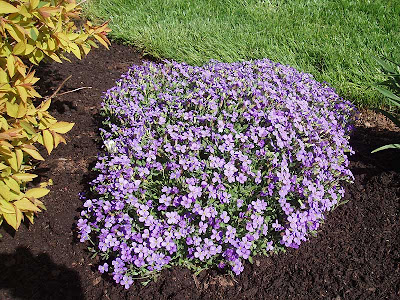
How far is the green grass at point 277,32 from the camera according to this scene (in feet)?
14.6

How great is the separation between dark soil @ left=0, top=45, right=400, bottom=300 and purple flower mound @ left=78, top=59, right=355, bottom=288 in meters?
0.10

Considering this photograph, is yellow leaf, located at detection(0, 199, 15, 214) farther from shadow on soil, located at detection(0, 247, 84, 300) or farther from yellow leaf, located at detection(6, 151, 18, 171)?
shadow on soil, located at detection(0, 247, 84, 300)

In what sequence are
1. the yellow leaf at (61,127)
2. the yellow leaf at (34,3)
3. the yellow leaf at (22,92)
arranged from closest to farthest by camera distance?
the yellow leaf at (34,3)
the yellow leaf at (22,92)
the yellow leaf at (61,127)

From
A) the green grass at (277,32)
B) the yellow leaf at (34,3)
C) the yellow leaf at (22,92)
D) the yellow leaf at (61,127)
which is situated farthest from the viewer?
the green grass at (277,32)

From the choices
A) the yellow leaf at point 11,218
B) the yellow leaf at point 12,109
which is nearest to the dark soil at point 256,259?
the yellow leaf at point 11,218

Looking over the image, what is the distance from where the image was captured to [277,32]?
4902 mm

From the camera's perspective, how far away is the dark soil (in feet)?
8.41

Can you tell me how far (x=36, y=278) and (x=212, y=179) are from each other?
118 centimetres

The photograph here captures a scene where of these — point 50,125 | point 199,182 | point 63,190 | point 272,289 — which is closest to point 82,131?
point 63,190

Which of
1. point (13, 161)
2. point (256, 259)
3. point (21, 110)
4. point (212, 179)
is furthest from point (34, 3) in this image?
point (256, 259)

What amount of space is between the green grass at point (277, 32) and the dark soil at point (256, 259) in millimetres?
1309

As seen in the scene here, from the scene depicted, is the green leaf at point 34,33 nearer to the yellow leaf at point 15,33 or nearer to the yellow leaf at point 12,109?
the yellow leaf at point 15,33

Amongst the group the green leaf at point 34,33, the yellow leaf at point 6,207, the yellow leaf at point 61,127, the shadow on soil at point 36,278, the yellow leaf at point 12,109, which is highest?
the green leaf at point 34,33

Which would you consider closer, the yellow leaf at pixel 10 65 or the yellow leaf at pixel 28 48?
the yellow leaf at pixel 10 65
